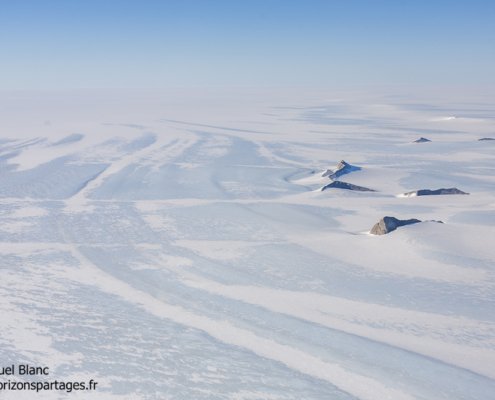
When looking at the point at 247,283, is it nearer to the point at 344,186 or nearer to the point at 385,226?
the point at 385,226

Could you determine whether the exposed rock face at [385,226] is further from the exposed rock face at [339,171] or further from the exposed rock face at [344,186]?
the exposed rock face at [339,171]

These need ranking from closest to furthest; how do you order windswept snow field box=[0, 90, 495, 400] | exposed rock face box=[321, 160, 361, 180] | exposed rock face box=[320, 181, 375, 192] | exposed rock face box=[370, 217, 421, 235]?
windswept snow field box=[0, 90, 495, 400], exposed rock face box=[370, 217, 421, 235], exposed rock face box=[320, 181, 375, 192], exposed rock face box=[321, 160, 361, 180]

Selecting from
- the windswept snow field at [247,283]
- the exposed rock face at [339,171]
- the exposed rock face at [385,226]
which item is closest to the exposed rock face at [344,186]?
the windswept snow field at [247,283]

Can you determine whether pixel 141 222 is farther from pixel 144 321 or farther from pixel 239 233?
pixel 144 321

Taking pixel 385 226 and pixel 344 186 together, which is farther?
pixel 344 186

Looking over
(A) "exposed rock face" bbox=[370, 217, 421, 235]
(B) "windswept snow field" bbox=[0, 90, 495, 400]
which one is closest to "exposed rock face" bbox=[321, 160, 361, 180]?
(B) "windswept snow field" bbox=[0, 90, 495, 400]

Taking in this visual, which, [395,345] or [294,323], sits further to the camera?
[294,323]

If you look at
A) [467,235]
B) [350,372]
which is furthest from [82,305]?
[467,235]

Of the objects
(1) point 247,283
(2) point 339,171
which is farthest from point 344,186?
(1) point 247,283

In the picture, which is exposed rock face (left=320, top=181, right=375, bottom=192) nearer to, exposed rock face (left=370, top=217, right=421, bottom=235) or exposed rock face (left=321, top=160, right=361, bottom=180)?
exposed rock face (left=321, top=160, right=361, bottom=180)
